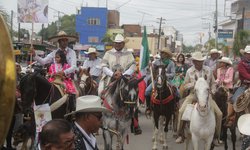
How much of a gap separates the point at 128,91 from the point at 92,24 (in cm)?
7184

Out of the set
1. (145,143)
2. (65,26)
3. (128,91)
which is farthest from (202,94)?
(65,26)

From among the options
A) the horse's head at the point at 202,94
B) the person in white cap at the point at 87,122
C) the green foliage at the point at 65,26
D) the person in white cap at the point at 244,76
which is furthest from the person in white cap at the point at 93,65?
the green foliage at the point at 65,26

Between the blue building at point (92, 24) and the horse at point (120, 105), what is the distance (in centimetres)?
6904

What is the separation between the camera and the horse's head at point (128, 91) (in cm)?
809

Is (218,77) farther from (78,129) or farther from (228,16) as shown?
(228,16)

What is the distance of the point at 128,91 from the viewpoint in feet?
26.7

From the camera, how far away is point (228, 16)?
90000mm

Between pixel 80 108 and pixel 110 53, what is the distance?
18.6ft

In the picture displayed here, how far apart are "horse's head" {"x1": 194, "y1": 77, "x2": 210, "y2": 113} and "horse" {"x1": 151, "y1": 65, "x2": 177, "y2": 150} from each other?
6.49ft

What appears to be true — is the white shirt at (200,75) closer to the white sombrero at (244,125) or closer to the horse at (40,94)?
the horse at (40,94)

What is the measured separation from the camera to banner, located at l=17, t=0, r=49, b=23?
26.2ft

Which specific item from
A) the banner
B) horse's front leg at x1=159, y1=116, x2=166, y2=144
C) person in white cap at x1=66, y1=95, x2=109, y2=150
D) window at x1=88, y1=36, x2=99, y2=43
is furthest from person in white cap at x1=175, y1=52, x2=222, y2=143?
window at x1=88, y1=36, x2=99, y2=43

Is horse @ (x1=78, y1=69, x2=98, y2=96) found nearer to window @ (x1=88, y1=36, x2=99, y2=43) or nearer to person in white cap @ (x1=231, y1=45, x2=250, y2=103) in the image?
person in white cap @ (x1=231, y1=45, x2=250, y2=103)

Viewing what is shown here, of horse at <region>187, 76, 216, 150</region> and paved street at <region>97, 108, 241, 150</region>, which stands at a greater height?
horse at <region>187, 76, 216, 150</region>
